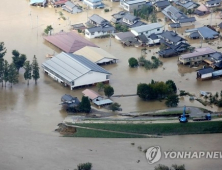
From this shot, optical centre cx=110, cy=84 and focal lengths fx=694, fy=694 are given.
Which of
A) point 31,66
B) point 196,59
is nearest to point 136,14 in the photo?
point 196,59

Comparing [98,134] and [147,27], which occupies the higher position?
[147,27]

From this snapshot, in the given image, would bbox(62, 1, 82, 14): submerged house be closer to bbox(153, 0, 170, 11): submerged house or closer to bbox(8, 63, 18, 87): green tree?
bbox(153, 0, 170, 11): submerged house

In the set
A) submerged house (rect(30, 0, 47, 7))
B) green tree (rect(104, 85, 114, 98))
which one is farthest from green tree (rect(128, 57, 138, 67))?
submerged house (rect(30, 0, 47, 7))

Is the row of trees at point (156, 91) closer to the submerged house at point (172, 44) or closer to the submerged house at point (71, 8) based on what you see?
the submerged house at point (172, 44)

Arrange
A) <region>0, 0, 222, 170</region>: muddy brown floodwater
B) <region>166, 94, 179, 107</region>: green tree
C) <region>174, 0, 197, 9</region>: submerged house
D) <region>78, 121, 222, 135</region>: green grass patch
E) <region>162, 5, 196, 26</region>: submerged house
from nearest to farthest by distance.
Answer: <region>0, 0, 222, 170</region>: muddy brown floodwater → <region>78, 121, 222, 135</region>: green grass patch → <region>166, 94, 179, 107</region>: green tree → <region>162, 5, 196, 26</region>: submerged house → <region>174, 0, 197, 9</region>: submerged house

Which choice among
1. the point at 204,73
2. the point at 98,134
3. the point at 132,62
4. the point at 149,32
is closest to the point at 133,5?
the point at 149,32

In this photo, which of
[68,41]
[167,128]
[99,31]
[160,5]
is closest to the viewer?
[167,128]

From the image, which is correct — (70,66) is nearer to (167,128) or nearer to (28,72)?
(28,72)

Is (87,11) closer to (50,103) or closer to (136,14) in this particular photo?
(136,14)
